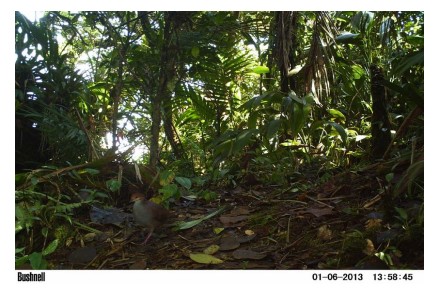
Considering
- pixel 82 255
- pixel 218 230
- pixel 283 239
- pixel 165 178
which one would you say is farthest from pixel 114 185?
pixel 283 239

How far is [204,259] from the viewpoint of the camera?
3.53 ft

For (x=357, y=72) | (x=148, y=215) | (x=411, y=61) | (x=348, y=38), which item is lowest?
(x=148, y=215)

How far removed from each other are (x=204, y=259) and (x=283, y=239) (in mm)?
240

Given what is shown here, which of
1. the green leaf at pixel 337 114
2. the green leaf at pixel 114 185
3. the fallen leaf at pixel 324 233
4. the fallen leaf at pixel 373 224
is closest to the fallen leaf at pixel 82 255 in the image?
the green leaf at pixel 114 185

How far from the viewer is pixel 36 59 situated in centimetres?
180

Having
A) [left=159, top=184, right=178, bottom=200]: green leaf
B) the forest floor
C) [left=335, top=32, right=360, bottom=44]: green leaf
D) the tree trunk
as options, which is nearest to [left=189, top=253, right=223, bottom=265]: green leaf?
the forest floor

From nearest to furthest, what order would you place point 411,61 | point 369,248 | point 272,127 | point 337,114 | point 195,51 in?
point 369,248
point 411,61
point 272,127
point 195,51
point 337,114

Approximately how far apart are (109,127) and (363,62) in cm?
145

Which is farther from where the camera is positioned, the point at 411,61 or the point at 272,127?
the point at 272,127

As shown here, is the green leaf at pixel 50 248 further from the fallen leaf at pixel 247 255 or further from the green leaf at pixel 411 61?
the green leaf at pixel 411 61

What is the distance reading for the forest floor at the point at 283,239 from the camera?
983 mm

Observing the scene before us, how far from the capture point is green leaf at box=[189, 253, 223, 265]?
3.48 ft

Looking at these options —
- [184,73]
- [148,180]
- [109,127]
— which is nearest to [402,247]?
[148,180]

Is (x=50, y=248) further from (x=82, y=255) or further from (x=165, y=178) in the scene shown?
(x=165, y=178)
